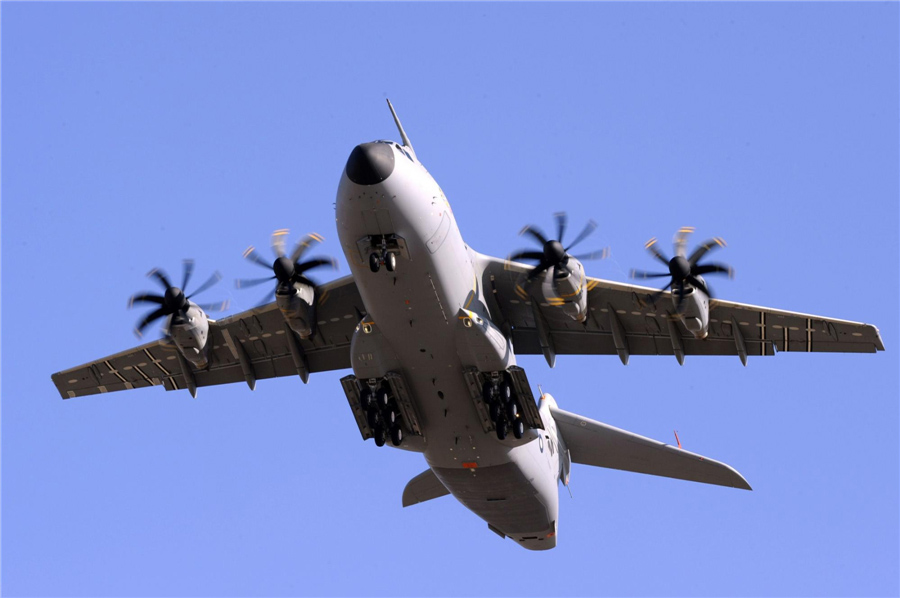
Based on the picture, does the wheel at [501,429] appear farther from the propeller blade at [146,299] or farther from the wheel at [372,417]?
the propeller blade at [146,299]

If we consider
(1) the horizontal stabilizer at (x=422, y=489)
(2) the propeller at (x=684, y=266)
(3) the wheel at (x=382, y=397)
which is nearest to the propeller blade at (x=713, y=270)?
(2) the propeller at (x=684, y=266)

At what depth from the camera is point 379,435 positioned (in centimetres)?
2675

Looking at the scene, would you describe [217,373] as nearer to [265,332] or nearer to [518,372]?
[265,332]

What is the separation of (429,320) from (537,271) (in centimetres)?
244

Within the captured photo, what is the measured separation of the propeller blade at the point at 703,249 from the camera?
2525 centimetres

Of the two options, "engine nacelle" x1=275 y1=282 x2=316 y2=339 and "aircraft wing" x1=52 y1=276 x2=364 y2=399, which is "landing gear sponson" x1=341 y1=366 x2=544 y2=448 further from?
"aircraft wing" x1=52 y1=276 x2=364 y2=399

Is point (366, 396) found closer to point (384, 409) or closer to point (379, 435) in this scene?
point (384, 409)

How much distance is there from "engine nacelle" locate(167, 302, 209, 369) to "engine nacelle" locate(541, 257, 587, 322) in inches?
309

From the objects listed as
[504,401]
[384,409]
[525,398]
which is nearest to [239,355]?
[384,409]

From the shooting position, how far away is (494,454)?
89.0 feet

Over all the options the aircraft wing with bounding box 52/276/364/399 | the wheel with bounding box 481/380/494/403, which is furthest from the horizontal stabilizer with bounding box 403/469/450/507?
the wheel with bounding box 481/380/494/403

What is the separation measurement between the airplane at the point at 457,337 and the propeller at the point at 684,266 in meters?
0.04

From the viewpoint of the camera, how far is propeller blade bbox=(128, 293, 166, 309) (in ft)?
87.6

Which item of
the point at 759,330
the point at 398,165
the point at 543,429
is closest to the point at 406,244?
the point at 398,165
